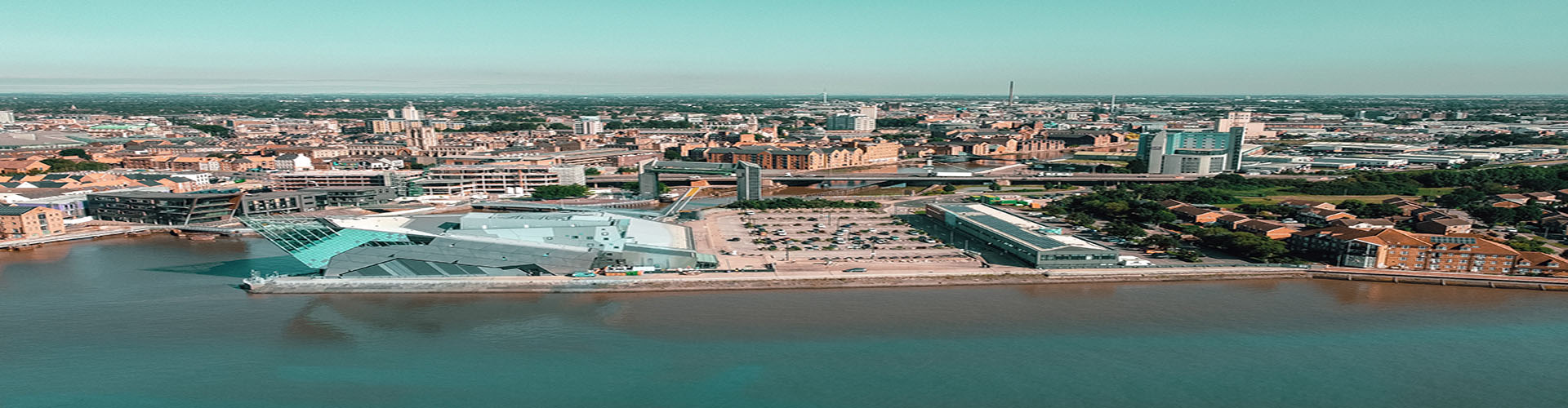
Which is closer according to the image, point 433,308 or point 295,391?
point 295,391

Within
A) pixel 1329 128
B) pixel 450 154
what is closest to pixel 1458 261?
pixel 450 154

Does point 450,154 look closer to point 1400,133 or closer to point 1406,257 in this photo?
point 1406,257

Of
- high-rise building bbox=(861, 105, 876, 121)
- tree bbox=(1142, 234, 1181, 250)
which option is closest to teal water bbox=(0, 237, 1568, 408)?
tree bbox=(1142, 234, 1181, 250)

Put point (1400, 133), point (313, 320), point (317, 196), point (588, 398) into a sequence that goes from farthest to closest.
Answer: point (1400, 133)
point (317, 196)
point (313, 320)
point (588, 398)

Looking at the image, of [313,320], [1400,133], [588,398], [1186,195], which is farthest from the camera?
[1400,133]

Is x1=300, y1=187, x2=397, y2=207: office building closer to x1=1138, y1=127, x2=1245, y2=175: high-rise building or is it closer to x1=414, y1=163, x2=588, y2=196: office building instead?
x1=414, y1=163, x2=588, y2=196: office building

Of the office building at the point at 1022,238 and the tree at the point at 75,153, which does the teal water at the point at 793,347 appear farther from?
the tree at the point at 75,153
